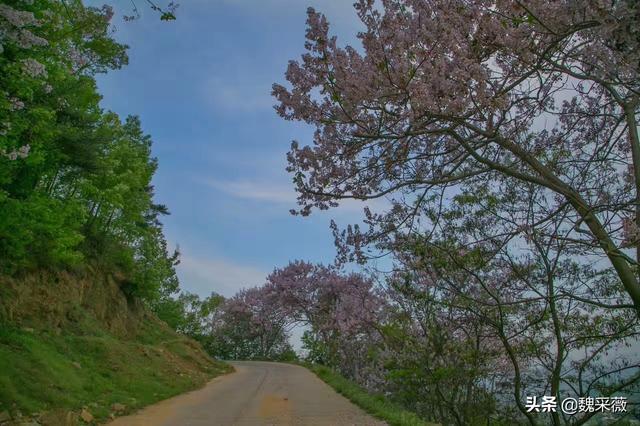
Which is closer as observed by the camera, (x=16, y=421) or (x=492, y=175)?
(x=16, y=421)

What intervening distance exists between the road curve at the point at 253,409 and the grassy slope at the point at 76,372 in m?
0.61

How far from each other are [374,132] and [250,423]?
612 cm

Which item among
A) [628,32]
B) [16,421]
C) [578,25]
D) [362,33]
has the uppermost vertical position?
[362,33]

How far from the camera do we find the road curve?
975 cm

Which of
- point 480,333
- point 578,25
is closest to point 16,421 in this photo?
point 480,333

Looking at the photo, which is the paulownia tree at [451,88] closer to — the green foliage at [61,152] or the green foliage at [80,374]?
the green foliage at [61,152]

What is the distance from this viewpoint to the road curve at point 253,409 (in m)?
9.75

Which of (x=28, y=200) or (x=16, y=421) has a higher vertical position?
(x=28, y=200)

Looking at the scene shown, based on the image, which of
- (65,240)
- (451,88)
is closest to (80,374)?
(65,240)

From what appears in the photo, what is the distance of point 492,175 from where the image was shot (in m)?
8.95

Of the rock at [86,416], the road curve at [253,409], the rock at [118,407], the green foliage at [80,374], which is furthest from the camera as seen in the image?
the rock at [118,407]

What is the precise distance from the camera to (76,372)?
12438 mm

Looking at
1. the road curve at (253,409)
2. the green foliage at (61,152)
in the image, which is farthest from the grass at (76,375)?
the green foliage at (61,152)

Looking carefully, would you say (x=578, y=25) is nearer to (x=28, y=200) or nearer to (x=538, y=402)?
(x=538, y=402)
